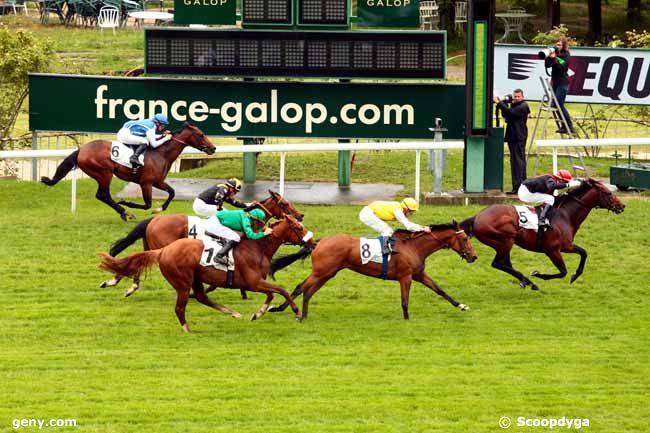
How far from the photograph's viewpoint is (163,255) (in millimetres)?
13117

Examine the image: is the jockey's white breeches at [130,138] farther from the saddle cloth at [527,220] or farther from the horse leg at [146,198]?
the saddle cloth at [527,220]

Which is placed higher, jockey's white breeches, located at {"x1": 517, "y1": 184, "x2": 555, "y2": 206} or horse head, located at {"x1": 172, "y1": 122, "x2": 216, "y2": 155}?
horse head, located at {"x1": 172, "y1": 122, "x2": 216, "y2": 155}

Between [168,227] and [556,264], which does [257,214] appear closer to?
[168,227]

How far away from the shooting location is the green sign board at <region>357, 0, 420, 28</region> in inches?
746

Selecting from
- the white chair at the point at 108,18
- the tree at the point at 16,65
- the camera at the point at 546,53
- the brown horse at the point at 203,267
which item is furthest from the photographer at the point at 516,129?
the white chair at the point at 108,18

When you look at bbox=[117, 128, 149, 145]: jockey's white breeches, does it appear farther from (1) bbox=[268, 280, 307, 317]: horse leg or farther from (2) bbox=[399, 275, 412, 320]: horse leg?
(2) bbox=[399, 275, 412, 320]: horse leg

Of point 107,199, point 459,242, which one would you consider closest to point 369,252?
point 459,242

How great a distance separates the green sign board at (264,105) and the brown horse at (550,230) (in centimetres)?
425

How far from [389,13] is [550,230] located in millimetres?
5089

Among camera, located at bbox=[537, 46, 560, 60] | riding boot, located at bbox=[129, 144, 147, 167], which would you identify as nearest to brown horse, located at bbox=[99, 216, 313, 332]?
riding boot, located at bbox=[129, 144, 147, 167]

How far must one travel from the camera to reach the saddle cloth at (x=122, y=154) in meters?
17.2

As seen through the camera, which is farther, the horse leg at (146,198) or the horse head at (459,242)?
the horse leg at (146,198)

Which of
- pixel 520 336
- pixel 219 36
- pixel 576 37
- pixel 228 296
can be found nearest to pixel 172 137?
pixel 219 36

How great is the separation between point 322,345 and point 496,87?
10406mm
